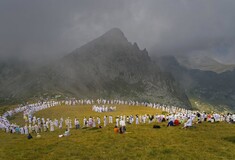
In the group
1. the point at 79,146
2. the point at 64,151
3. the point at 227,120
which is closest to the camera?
the point at 64,151

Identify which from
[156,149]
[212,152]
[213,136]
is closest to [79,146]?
[156,149]

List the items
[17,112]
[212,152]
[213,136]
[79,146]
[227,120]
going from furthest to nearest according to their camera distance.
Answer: [17,112] < [227,120] < [213,136] < [79,146] < [212,152]

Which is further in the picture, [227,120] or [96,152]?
[227,120]

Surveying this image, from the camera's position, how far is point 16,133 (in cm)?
6612

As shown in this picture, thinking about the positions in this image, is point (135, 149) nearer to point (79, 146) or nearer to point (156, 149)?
point (156, 149)

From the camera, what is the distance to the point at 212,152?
117ft

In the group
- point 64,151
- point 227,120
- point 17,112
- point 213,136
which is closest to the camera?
point 64,151

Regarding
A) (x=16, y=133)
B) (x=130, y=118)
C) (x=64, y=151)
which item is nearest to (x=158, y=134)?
(x=64, y=151)

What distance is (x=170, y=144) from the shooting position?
3991 centimetres

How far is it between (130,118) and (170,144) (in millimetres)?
28451

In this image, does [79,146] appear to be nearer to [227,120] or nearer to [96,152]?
[96,152]

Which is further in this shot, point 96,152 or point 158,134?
point 158,134

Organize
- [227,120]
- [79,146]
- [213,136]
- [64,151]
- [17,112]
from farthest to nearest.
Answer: [17,112]
[227,120]
[213,136]
[79,146]
[64,151]

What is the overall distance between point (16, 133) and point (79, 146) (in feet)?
101
